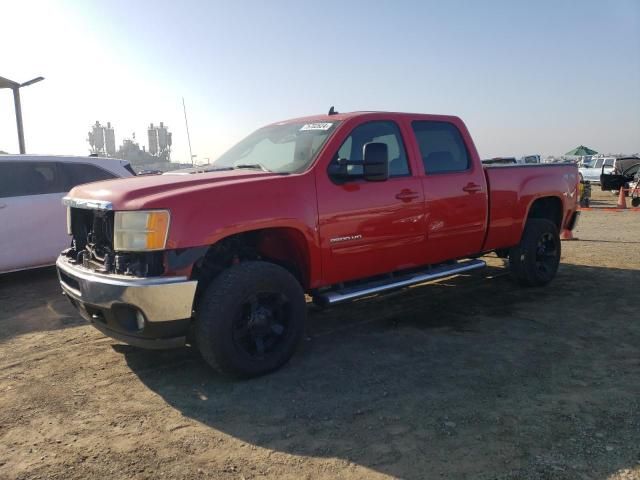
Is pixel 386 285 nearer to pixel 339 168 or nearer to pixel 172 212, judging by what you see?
pixel 339 168

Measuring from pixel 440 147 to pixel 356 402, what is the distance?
281 centimetres

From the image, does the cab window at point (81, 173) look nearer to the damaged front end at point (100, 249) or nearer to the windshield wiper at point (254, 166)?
the damaged front end at point (100, 249)

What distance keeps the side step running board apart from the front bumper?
45.1 inches

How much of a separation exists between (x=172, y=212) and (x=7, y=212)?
169 inches

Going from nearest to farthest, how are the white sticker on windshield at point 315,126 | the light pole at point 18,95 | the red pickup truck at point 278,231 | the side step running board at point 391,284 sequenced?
the red pickup truck at point 278,231, the side step running board at point 391,284, the white sticker on windshield at point 315,126, the light pole at point 18,95

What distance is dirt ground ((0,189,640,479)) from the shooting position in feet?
8.54

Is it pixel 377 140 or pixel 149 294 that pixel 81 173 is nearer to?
pixel 377 140

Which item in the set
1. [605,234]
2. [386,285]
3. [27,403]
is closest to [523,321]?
[386,285]

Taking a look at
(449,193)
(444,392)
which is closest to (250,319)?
(444,392)

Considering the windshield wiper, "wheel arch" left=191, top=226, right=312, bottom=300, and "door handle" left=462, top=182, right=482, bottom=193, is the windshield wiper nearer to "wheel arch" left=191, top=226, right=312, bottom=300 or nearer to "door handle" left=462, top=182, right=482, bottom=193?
"wheel arch" left=191, top=226, right=312, bottom=300

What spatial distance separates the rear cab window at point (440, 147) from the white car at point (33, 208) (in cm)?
469

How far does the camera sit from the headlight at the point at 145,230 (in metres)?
3.17

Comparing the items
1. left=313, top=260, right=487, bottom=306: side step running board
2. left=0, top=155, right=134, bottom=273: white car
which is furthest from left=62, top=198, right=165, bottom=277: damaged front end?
left=0, top=155, right=134, bottom=273: white car

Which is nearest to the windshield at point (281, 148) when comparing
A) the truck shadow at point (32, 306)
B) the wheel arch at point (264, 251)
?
the wheel arch at point (264, 251)
